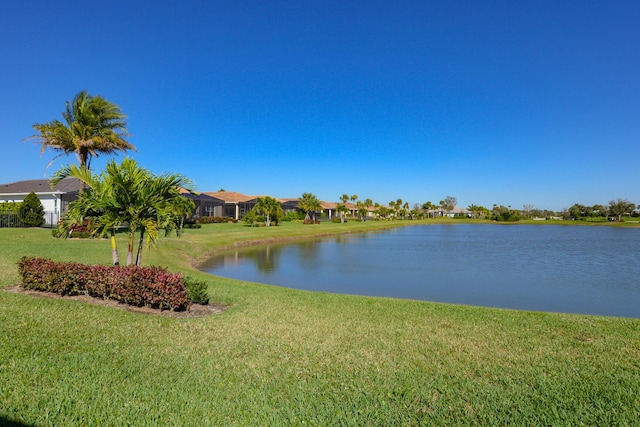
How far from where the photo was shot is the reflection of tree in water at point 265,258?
73.8 feet

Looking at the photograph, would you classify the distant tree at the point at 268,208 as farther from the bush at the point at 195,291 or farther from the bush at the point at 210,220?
the bush at the point at 195,291

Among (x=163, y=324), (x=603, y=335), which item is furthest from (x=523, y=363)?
(x=163, y=324)

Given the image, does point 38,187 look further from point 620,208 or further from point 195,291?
point 620,208

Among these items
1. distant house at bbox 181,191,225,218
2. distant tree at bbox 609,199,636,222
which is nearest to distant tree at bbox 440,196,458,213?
distant tree at bbox 609,199,636,222

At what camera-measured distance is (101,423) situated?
393 cm

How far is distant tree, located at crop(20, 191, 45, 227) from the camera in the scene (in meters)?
30.1

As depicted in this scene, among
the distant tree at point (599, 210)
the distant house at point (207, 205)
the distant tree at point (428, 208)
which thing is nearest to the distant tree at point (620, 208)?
the distant tree at point (599, 210)

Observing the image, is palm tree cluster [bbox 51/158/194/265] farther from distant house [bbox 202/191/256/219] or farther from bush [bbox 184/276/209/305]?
distant house [bbox 202/191/256/219]

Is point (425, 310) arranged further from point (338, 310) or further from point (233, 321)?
point (233, 321)

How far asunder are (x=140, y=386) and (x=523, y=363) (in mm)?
5252

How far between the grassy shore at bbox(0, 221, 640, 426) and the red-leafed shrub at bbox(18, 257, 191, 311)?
61cm

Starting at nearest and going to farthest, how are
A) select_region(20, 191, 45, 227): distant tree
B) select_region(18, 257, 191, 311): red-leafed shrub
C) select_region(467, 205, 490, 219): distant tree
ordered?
select_region(18, 257, 191, 311): red-leafed shrub, select_region(20, 191, 45, 227): distant tree, select_region(467, 205, 490, 219): distant tree

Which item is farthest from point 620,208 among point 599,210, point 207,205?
point 207,205

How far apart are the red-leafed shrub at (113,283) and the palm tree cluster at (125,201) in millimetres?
1386
